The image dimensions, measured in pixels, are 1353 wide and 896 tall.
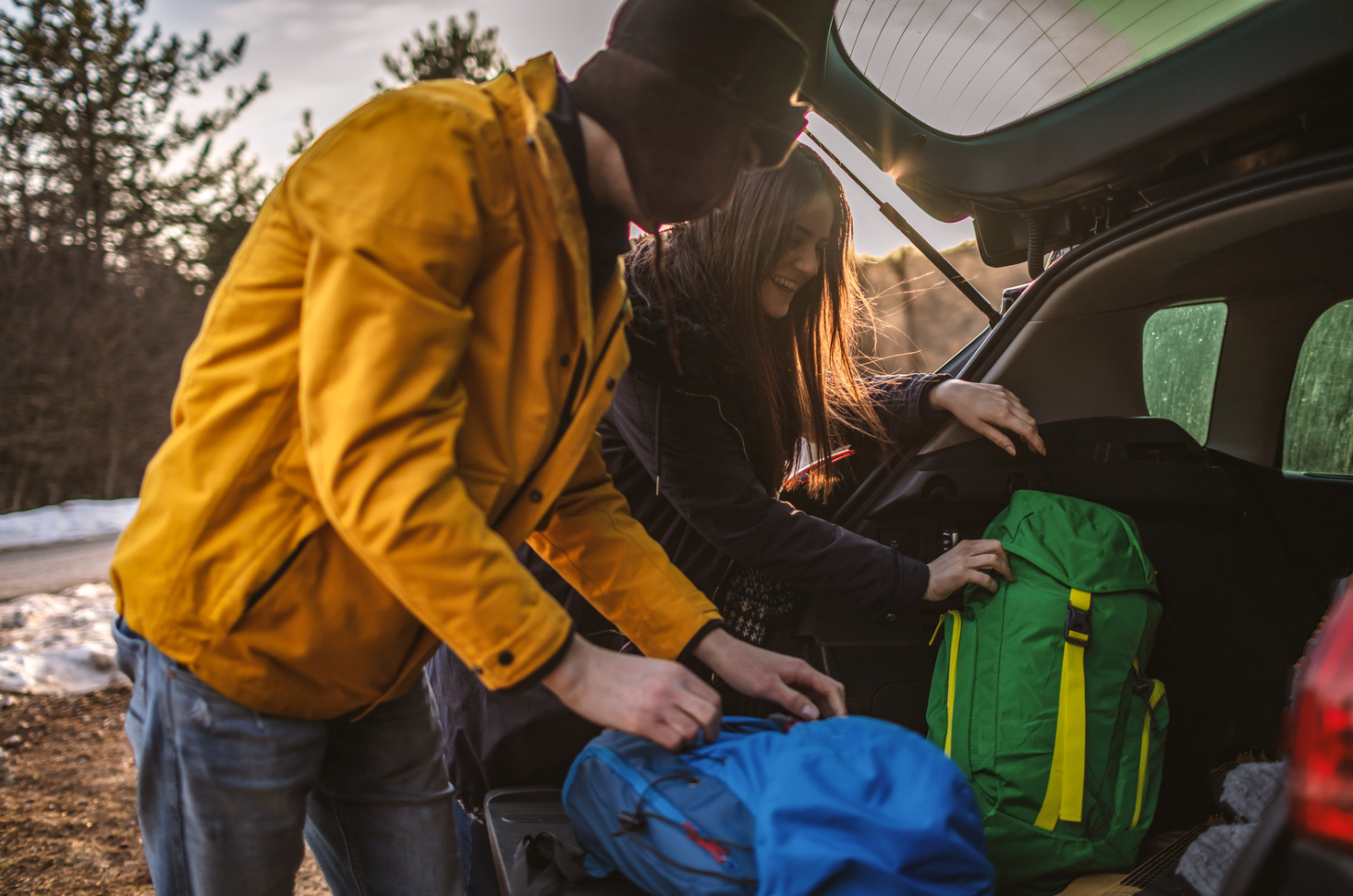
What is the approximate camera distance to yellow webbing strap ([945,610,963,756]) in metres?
1.93

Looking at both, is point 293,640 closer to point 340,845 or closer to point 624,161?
point 340,845

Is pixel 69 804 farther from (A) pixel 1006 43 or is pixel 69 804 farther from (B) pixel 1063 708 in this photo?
(A) pixel 1006 43

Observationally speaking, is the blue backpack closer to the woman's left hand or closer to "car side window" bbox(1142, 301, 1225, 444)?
the woman's left hand

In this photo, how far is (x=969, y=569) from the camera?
1.97 meters

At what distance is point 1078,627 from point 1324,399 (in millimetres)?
1469

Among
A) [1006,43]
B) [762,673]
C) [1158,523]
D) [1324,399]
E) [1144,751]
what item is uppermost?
[1006,43]

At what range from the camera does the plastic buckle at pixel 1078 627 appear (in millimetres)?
1818

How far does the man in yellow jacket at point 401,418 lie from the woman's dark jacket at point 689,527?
602 mm

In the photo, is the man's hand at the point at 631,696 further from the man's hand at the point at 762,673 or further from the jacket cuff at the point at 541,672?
the man's hand at the point at 762,673

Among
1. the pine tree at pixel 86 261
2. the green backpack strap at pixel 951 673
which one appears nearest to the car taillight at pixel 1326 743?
the green backpack strap at pixel 951 673

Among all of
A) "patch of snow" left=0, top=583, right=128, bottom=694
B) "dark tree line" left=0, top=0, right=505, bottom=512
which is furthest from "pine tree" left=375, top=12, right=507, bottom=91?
"patch of snow" left=0, top=583, right=128, bottom=694

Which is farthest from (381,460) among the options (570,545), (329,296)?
(570,545)

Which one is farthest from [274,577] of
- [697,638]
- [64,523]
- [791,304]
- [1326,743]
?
[64,523]

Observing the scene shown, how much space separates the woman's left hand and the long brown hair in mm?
211
